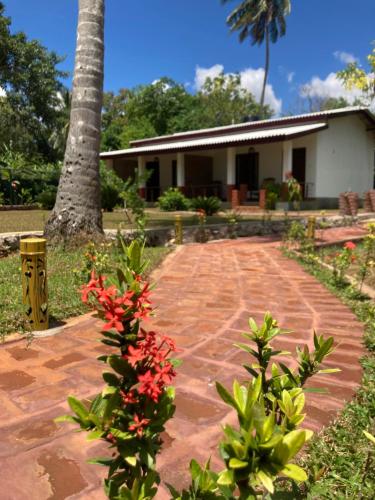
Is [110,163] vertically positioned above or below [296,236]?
above

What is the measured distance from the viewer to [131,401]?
1.10 m

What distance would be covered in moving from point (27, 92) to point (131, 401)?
1110 inches

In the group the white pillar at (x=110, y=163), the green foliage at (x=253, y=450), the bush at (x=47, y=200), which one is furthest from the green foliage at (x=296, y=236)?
the white pillar at (x=110, y=163)

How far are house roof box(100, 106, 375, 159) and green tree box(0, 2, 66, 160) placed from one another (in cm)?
720

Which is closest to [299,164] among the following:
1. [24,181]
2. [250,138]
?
[250,138]

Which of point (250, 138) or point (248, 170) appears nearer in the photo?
point (250, 138)

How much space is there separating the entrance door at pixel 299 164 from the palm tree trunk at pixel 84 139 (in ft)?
41.8

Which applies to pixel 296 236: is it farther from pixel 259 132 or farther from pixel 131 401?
pixel 259 132

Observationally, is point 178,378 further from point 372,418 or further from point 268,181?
point 268,181

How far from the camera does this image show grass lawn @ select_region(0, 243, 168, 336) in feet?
12.9

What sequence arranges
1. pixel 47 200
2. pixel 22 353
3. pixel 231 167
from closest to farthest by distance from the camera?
pixel 22 353 → pixel 47 200 → pixel 231 167

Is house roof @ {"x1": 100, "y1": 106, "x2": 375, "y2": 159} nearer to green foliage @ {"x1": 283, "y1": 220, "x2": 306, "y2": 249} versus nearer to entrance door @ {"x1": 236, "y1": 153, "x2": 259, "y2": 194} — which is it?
entrance door @ {"x1": 236, "y1": 153, "x2": 259, "y2": 194}

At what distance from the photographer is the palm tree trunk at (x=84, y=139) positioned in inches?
276

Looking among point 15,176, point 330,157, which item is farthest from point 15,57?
point 330,157
